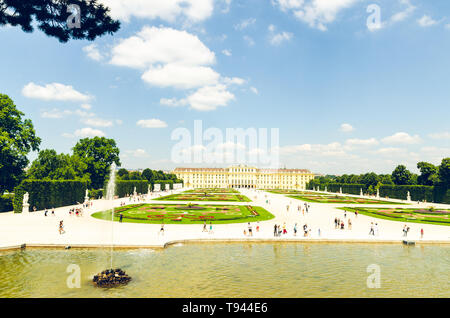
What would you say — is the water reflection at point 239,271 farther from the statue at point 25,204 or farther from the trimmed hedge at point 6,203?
the trimmed hedge at point 6,203

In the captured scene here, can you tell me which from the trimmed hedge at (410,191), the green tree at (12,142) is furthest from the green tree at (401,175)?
the green tree at (12,142)

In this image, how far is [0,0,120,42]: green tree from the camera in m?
11.1

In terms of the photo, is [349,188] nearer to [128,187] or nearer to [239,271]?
[128,187]

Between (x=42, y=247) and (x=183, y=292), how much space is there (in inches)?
456

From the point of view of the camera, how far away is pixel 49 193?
38625 millimetres

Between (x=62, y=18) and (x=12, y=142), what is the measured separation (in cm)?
2938

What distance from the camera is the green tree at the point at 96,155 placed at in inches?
2206

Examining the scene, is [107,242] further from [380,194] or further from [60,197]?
[380,194]

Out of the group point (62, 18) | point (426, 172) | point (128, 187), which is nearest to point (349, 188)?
point (426, 172)

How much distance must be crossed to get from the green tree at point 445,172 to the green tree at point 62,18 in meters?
65.7

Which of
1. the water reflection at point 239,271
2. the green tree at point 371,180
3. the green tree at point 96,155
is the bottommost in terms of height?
the water reflection at point 239,271

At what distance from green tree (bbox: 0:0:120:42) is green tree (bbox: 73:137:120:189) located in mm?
48182

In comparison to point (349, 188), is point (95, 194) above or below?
below

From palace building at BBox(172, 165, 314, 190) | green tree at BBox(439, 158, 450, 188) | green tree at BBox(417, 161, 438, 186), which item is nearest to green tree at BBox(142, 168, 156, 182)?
green tree at BBox(417, 161, 438, 186)
